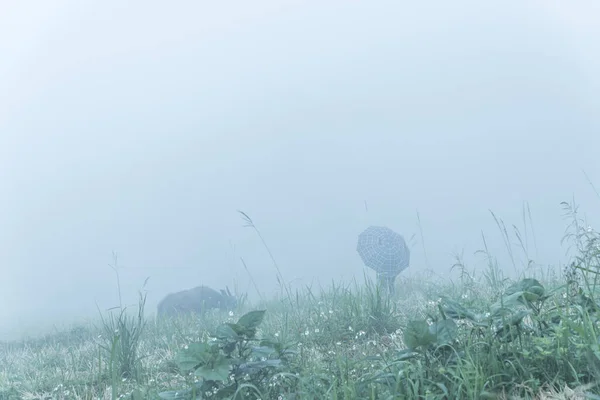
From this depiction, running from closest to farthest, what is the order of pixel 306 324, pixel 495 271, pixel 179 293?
pixel 306 324 < pixel 495 271 < pixel 179 293

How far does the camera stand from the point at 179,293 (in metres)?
12.5

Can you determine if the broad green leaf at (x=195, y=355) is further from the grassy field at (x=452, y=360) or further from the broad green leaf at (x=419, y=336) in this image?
the broad green leaf at (x=419, y=336)

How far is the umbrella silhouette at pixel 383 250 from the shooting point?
920 centimetres

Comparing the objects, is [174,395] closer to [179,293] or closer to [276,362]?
[276,362]

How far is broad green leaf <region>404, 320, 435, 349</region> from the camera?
233cm

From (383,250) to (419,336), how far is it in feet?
23.4

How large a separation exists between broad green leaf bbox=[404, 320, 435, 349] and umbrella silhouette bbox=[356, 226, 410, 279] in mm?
6629

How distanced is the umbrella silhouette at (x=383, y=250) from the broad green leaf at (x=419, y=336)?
6.63m

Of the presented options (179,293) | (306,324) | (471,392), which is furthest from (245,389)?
(179,293)

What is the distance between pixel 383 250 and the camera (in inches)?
370

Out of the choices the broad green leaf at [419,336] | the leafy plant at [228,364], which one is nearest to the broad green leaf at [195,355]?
the leafy plant at [228,364]

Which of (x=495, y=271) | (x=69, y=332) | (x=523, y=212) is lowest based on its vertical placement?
(x=69, y=332)

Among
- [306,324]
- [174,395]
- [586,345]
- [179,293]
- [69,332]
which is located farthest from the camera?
[179,293]

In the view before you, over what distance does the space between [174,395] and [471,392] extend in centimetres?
122
